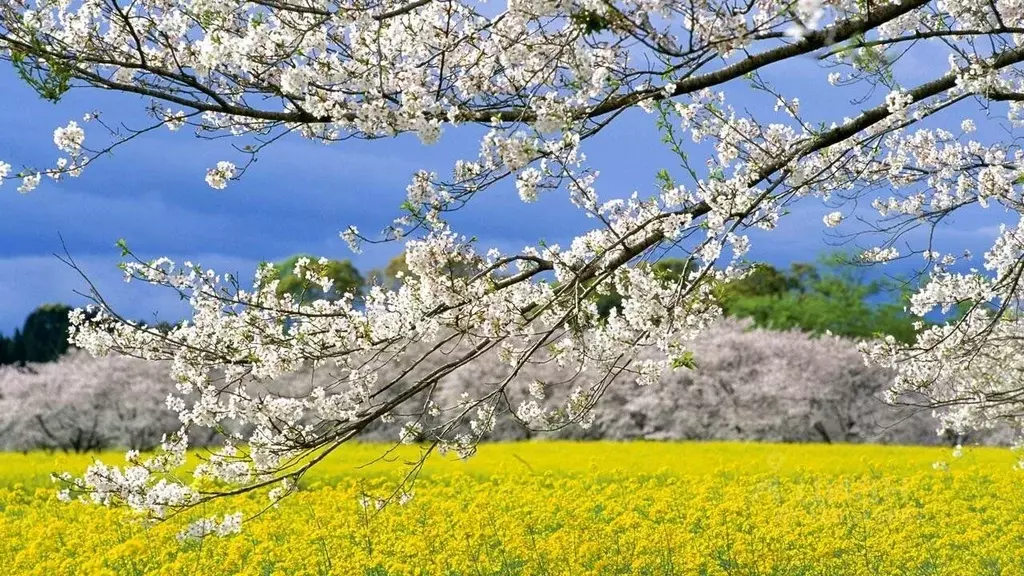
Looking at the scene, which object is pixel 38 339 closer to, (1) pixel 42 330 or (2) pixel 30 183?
(1) pixel 42 330

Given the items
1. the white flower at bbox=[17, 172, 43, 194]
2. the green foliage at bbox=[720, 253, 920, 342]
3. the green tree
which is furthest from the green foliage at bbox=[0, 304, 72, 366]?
the white flower at bbox=[17, 172, 43, 194]

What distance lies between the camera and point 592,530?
8.69 metres

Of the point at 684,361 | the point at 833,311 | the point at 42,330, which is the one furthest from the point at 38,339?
the point at 684,361

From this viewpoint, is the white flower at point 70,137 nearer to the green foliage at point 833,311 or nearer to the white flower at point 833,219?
the white flower at point 833,219

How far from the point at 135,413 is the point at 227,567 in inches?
857

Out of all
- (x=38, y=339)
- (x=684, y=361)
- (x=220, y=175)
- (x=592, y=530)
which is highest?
(x=38, y=339)

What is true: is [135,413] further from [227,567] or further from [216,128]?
[216,128]

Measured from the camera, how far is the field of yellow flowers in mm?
8141

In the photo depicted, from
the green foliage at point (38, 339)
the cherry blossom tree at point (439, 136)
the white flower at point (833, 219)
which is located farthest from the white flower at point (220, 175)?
the green foliage at point (38, 339)

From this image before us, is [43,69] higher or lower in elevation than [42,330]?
lower

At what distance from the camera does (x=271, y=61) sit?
16.9 feet

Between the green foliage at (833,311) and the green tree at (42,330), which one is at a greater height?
the green tree at (42,330)

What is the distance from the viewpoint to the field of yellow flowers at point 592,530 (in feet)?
26.7

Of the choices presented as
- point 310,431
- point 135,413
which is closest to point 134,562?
point 310,431
